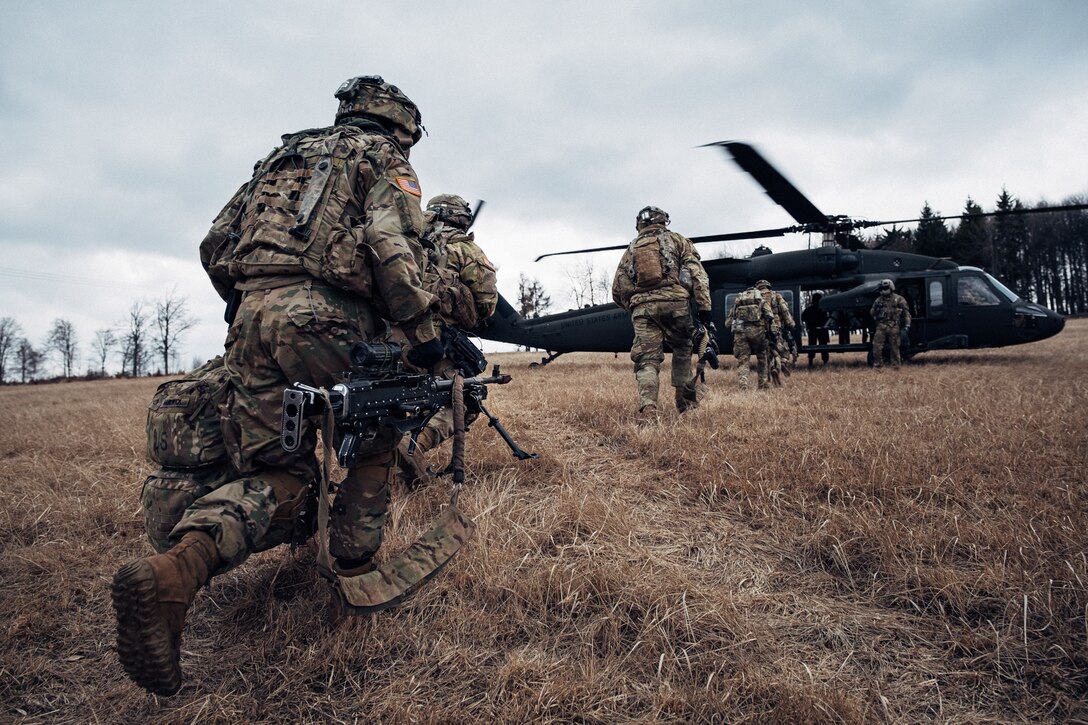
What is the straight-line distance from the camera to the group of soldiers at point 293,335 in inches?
89.3

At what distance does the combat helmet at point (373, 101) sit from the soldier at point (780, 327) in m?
7.37

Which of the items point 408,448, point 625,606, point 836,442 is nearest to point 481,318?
point 408,448

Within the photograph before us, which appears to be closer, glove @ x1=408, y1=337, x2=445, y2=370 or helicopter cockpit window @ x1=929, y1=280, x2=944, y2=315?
glove @ x1=408, y1=337, x2=445, y2=370

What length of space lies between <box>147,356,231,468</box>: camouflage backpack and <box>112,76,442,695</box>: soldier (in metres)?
0.08

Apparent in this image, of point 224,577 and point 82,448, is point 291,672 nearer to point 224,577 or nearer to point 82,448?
point 224,577

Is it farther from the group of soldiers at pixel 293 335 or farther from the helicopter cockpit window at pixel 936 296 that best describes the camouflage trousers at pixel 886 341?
the group of soldiers at pixel 293 335

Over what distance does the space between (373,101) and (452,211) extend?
2408 mm

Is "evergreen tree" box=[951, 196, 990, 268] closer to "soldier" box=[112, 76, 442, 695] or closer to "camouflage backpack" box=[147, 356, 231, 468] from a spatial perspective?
"soldier" box=[112, 76, 442, 695]

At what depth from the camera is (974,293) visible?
1102 cm

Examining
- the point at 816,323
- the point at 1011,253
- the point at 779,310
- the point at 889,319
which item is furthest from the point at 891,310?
the point at 1011,253

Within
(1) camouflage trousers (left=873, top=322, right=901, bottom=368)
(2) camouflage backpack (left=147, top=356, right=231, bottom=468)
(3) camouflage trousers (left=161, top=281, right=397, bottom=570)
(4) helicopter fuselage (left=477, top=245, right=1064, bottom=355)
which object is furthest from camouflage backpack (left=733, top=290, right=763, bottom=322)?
(2) camouflage backpack (left=147, top=356, right=231, bottom=468)

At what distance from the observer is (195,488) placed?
2314mm

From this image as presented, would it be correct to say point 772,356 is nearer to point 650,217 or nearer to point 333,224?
point 650,217

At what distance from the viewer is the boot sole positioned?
1.66m
